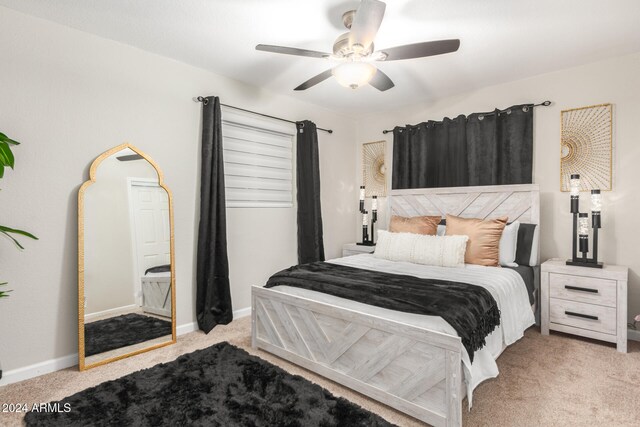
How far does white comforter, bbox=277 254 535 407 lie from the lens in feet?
5.95

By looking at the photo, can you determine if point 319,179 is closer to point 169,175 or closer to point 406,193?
point 406,193

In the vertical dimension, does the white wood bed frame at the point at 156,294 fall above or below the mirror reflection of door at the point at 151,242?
below

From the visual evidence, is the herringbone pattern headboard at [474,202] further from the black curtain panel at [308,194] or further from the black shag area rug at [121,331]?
the black shag area rug at [121,331]

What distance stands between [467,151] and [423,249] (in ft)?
4.90

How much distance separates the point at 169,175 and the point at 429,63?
8.48ft

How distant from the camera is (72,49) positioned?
2494 mm

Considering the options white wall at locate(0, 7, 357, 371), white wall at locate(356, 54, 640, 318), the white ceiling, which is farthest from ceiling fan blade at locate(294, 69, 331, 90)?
white wall at locate(356, 54, 640, 318)

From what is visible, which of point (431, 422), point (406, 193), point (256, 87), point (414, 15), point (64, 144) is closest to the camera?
point (431, 422)

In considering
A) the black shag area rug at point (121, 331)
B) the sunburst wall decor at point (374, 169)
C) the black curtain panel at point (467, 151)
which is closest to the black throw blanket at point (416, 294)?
the black shag area rug at point (121, 331)

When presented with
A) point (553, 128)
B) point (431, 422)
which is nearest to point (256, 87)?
point (553, 128)

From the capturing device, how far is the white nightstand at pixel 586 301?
2.63 m

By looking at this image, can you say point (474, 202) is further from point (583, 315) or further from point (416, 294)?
point (416, 294)

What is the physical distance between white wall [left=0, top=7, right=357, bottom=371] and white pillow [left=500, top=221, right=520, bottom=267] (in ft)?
9.45

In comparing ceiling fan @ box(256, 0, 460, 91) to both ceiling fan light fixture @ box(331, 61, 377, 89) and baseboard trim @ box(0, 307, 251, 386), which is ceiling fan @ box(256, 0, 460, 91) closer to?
ceiling fan light fixture @ box(331, 61, 377, 89)
